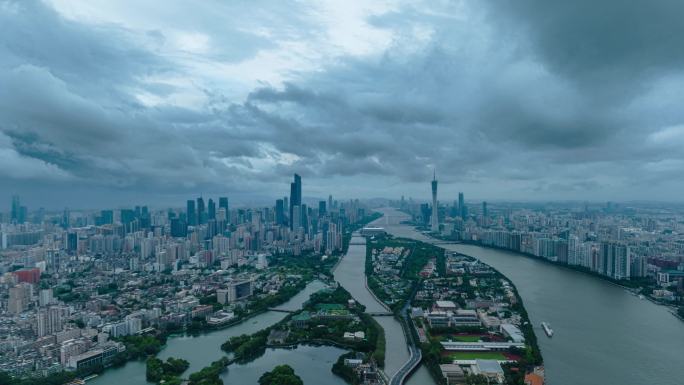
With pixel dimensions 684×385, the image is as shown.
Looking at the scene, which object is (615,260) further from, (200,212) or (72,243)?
Answer: (200,212)

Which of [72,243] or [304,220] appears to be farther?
[304,220]

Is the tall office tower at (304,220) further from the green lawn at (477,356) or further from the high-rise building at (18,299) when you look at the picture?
the green lawn at (477,356)

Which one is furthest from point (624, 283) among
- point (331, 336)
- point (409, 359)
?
point (331, 336)

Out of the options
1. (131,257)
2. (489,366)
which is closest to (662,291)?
(489,366)

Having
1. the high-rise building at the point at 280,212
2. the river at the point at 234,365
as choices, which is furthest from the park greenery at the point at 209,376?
the high-rise building at the point at 280,212

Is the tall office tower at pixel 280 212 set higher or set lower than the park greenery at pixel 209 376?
higher

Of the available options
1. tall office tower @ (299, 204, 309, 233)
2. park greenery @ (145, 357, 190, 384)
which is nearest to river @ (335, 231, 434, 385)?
park greenery @ (145, 357, 190, 384)
